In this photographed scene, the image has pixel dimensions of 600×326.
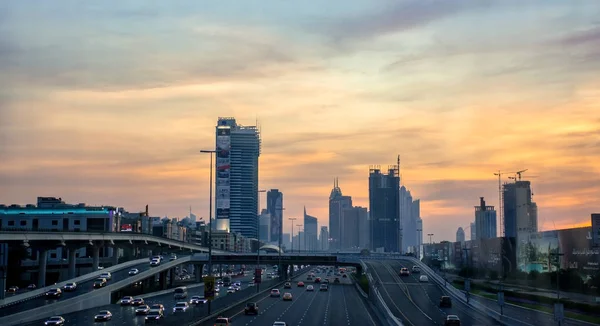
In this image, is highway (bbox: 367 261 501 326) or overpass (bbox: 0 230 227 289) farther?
overpass (bbox: 0 230 227 289)

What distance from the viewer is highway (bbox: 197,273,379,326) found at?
8131cm

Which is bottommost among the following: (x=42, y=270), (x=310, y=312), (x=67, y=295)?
(x=310, y=312)

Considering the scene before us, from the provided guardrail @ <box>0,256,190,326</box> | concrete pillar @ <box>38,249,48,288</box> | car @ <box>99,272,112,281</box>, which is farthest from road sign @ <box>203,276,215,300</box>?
concrete pillar @ <box>38,249,48,288</box>

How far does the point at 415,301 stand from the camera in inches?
4609

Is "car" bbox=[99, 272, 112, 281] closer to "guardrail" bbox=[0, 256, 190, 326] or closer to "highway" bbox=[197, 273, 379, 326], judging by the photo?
"guardrail" bbox=[0, 256, 190, 326]

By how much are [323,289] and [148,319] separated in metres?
81.5

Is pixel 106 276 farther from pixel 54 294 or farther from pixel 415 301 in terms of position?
pixel 415 301

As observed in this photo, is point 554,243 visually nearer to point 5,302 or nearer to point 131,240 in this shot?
point 131,240

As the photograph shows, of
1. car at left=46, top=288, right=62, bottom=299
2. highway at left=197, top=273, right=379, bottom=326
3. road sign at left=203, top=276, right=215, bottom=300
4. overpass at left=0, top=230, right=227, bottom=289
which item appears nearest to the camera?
road sign at left=203, top=276, right=215, bottom=300

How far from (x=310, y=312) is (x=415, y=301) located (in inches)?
989

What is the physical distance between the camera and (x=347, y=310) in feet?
334

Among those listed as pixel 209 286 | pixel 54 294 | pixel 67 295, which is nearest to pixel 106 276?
pixel 67 295

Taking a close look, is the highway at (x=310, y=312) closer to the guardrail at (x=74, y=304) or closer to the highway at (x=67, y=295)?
the guardrail at (x=74, y=304)

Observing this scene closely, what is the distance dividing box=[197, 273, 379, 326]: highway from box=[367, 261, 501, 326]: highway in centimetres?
447
